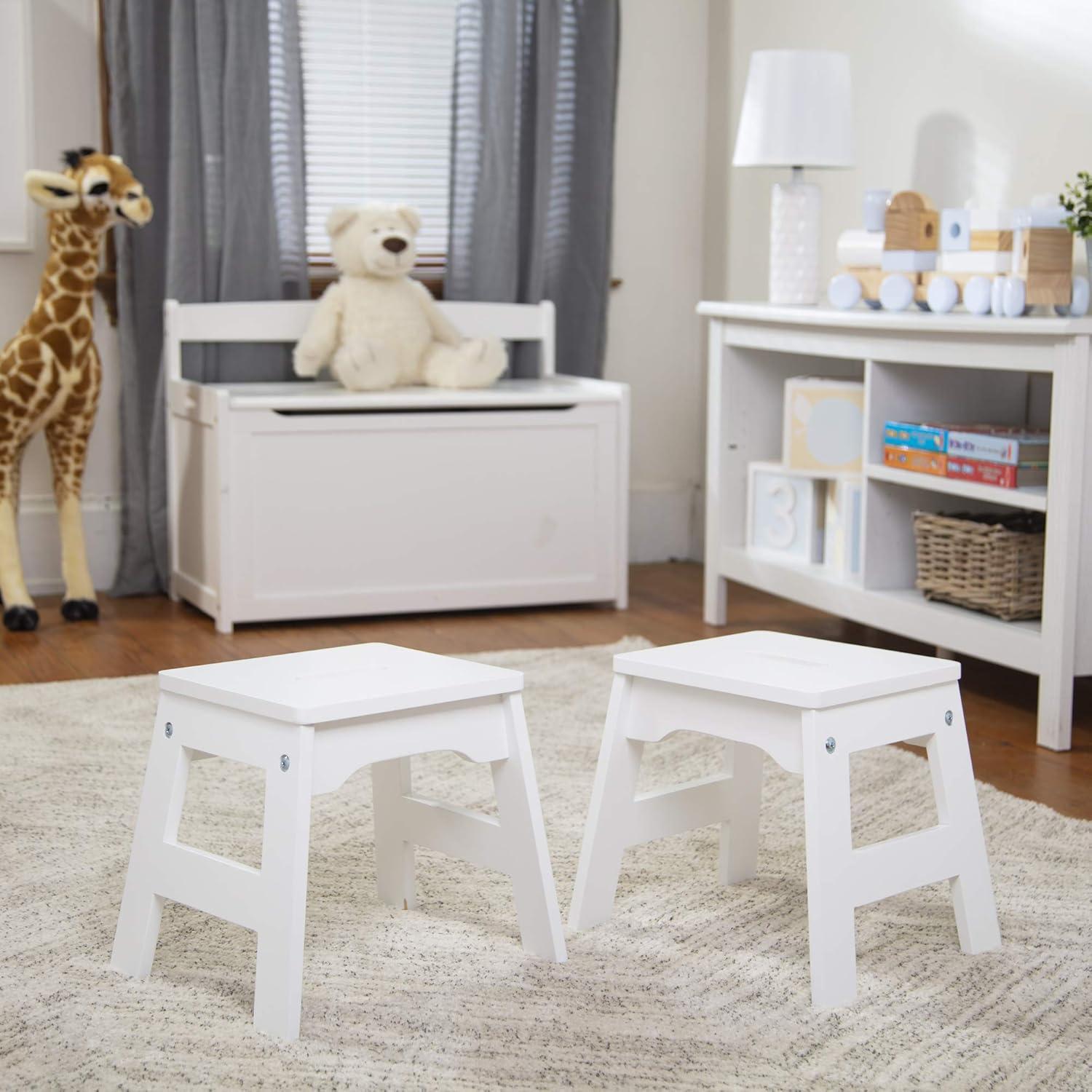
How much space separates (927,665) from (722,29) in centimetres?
287

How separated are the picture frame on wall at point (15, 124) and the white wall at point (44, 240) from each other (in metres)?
0.03

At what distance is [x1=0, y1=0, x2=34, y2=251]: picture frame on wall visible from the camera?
340 centimetres

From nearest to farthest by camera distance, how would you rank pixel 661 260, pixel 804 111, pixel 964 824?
pixel 964 824
pixel 804 111
pixel 661 260

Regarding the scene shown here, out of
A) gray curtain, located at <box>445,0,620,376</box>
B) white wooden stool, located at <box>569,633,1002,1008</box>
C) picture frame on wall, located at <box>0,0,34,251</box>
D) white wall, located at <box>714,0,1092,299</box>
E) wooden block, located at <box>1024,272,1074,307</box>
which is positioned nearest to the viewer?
white wooden stool, located at <box>569,633,1002,1008</box>

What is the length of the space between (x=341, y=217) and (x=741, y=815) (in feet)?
7.23

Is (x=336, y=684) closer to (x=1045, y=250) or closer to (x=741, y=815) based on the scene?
(x=741, y=815)

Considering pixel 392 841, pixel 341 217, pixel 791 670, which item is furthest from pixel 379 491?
pixel 791 670

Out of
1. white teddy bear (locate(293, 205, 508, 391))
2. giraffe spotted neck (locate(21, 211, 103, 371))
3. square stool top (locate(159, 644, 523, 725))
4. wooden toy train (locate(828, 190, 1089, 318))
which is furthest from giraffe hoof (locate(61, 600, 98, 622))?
square stool top (locate(159, 644, 523, 725))

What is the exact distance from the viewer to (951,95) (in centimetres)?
309

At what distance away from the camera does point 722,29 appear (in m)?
4.00

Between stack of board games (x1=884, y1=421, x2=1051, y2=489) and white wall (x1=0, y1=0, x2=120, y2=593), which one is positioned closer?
stack of board games (x1=884, y1=421, x2=1051, y2=489)

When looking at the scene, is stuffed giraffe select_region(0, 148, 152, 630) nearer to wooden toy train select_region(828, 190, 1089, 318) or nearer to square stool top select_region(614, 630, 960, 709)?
wooden toy train select_region(828, 190, 1089, 318)

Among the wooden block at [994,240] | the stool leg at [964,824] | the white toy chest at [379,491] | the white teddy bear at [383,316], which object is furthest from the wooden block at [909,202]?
the stool leg at [964,824]

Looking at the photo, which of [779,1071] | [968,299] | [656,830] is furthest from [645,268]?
[779,1071]
